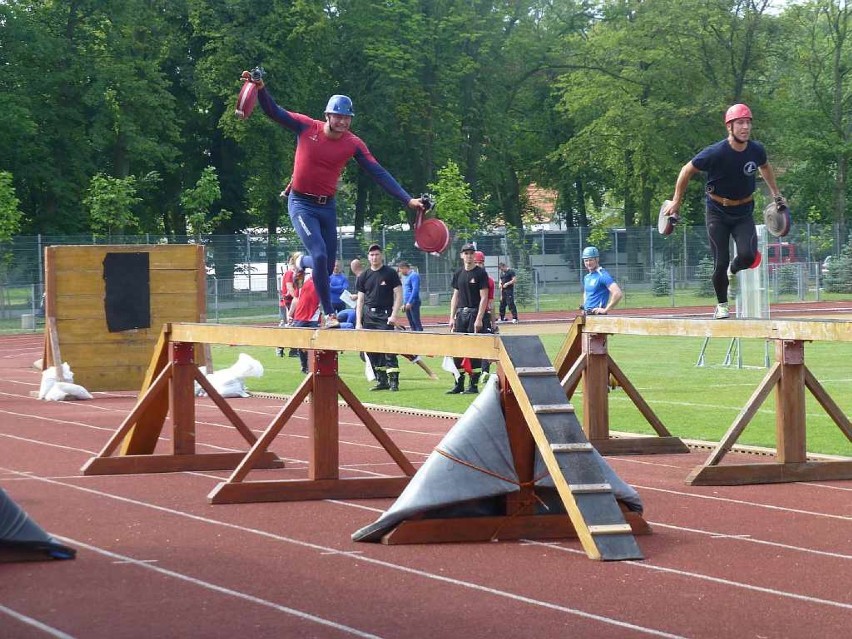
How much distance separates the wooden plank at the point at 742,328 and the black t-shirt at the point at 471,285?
7596 mm

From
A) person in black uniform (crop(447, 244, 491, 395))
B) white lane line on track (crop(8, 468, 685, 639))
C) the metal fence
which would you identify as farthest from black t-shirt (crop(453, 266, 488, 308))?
the metal fence

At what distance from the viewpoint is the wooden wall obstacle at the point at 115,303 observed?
829 inches

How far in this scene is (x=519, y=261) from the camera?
53.0 metres

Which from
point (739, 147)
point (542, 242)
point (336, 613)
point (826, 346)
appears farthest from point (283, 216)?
point (336, 613)

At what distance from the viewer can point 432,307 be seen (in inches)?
1951

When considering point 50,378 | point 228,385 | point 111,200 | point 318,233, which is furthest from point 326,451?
point 111,200

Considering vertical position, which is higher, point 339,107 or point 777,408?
point 339,107

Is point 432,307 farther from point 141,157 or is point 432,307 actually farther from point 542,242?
point 141,157

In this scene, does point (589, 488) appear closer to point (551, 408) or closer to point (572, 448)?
point (572, 448)

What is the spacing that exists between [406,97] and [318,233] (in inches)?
2119

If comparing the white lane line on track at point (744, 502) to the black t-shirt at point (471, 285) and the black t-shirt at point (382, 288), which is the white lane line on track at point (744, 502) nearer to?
the black t-shirt at point (471, 285)

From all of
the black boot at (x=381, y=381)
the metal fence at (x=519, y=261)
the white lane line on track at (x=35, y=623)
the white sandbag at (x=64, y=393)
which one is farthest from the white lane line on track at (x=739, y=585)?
the metal fence at (x=519, y=261)

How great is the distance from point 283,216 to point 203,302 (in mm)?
45284

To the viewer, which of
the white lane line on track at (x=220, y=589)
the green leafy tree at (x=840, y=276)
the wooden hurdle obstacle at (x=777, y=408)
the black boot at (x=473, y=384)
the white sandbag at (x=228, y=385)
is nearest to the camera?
the white lane line on track at (x=220, y=589)
